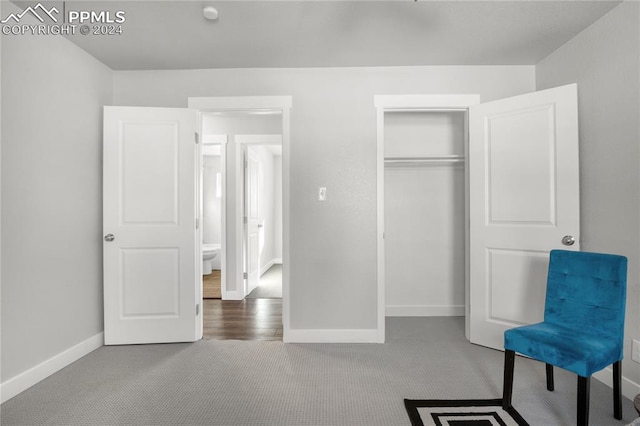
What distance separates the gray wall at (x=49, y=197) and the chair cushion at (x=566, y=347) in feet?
9.89

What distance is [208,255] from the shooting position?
6.17m

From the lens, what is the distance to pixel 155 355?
9.32ft

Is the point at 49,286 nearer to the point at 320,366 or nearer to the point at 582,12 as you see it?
the point at 320,366

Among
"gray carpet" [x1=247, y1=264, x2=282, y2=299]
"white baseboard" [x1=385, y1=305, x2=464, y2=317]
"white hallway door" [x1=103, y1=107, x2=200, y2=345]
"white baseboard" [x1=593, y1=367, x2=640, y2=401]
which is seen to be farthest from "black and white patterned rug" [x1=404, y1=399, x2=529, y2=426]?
"gray carpet" [x1=247, y1=264, x2=282, y2=299]

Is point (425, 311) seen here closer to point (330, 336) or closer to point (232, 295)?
point (330, 336)

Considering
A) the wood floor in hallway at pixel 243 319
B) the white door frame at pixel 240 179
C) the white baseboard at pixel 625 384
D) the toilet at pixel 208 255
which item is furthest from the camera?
the toilet at pixel 208 255

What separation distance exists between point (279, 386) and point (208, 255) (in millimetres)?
4227

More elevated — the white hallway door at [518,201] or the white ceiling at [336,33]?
the white ceiling at [336,33]

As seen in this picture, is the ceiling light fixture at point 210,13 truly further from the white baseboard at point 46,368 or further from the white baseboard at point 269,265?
the white baseboard at point 269,265

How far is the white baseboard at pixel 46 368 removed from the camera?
7.11 ft

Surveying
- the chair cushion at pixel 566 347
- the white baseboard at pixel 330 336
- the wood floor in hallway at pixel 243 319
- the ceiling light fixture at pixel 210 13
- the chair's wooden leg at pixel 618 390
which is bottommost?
the wood floor in hallway at pixel 243 319

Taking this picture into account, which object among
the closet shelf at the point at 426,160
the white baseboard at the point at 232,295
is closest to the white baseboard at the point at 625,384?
the closet shelf at the point at 426,160

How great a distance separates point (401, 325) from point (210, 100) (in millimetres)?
2859

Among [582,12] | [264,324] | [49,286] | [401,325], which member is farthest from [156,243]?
[582,12]
